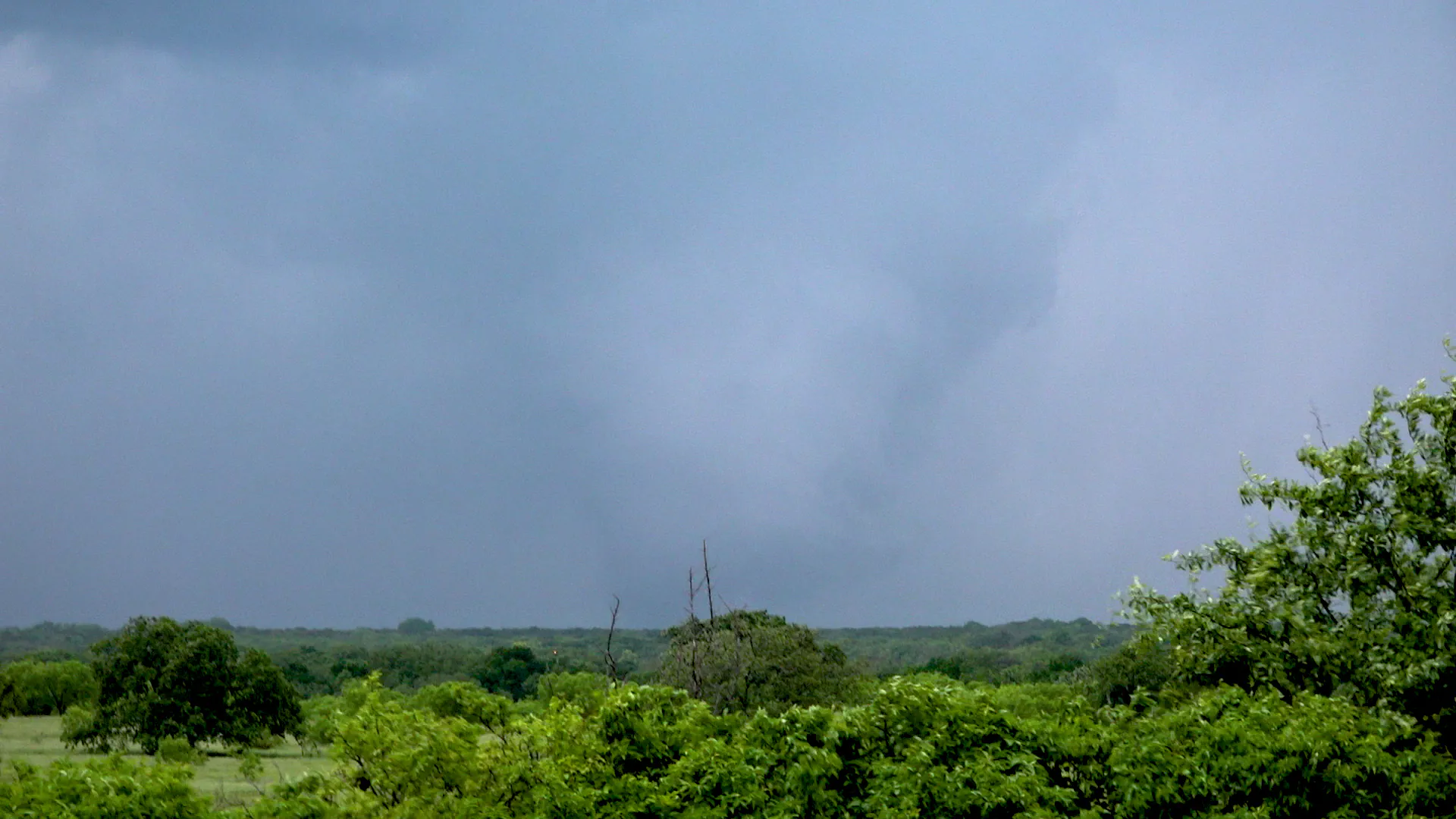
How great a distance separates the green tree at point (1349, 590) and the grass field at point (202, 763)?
28.0 m

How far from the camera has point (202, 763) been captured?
152 ft

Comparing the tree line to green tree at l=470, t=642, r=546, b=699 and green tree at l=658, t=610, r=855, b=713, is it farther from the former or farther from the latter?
green tree at l=470, t=642, r=546, b=699

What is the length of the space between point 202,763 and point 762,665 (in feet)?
→ 71.3

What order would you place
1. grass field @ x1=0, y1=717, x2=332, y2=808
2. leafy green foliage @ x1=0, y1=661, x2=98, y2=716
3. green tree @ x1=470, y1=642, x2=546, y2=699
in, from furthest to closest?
green tree @ x1=470, y1=642, x2=546, y2=699 → leafy green foliage @ x1=0, y1=661, x2=98, y2=716 → grass field @ x1=0, y1=717, x2=332, y2=808

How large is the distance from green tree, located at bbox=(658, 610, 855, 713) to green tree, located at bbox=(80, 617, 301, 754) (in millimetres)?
17852

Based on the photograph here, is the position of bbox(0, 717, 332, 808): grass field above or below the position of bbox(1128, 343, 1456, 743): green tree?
below

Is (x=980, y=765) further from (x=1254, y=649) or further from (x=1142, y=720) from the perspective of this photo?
(x=1254, y=649)

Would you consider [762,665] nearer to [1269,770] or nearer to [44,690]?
[1269,770]

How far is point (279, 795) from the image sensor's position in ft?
42.0

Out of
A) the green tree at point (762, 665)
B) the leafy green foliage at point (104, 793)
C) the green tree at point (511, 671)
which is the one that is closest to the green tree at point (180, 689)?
the green tree at point (762, 665)

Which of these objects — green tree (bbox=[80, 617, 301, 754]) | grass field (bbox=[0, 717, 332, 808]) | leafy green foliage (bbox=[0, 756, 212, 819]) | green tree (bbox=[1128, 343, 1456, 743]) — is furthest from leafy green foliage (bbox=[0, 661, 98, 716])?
green tree (bbox=[1128, 343, 1456, 743])

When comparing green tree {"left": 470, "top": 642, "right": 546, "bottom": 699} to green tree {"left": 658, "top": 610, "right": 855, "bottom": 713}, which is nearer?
green tree {"left": 658, "top": 610, "right": 855, "bottom": 713}

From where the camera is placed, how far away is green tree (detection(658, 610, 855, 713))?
4431cm

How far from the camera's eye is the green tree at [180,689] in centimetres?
4994
